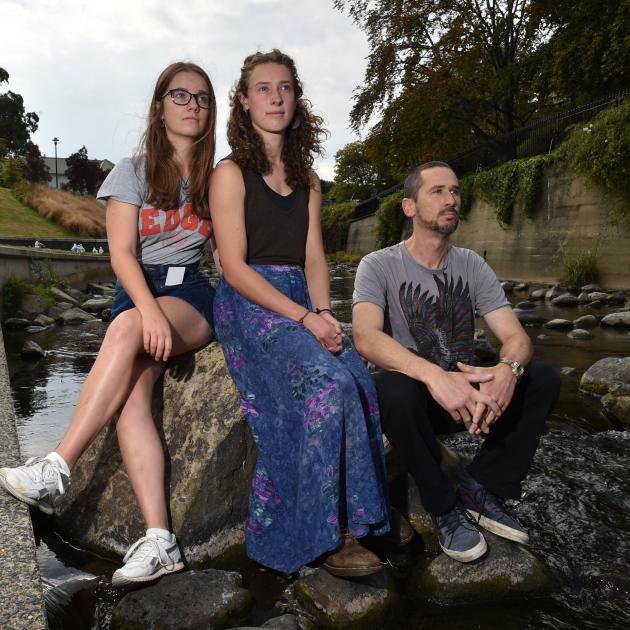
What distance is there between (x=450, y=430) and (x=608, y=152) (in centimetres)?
1243

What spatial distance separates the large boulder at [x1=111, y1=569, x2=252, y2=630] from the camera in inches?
95.0

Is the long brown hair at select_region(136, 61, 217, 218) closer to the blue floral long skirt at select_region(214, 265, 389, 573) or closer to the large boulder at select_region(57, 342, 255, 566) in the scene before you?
the blue floral long skirt at select_region(214, 265, 389, 573)

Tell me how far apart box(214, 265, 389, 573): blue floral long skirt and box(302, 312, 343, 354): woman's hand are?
36 mm

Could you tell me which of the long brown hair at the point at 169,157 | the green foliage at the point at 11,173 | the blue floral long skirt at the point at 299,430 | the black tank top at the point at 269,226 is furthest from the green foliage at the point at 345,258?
the blue floral long skirt at the point at 299,430

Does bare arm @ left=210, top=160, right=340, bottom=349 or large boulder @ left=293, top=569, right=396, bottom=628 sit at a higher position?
bare arm @ left=210, top=160, right=340, bottom=349

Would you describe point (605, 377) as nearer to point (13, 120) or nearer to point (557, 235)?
point (557, 235)

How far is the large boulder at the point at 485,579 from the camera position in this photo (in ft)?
8.82

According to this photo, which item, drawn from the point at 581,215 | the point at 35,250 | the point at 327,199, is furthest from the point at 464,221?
the point at 327,199

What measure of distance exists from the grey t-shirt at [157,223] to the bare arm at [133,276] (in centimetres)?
5

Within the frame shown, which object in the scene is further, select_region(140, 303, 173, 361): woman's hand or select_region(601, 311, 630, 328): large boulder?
select_region(601, 311, 630, 328): large boulder

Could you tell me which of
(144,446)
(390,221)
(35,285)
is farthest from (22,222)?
(144,446)

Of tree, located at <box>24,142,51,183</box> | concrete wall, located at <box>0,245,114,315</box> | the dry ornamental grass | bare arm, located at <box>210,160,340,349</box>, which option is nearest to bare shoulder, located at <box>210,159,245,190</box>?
bare arm, located at <box>210,160,340,349</box>

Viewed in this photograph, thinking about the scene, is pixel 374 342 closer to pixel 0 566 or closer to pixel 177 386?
pixel 177 386

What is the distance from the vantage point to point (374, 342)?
308 centimetres
